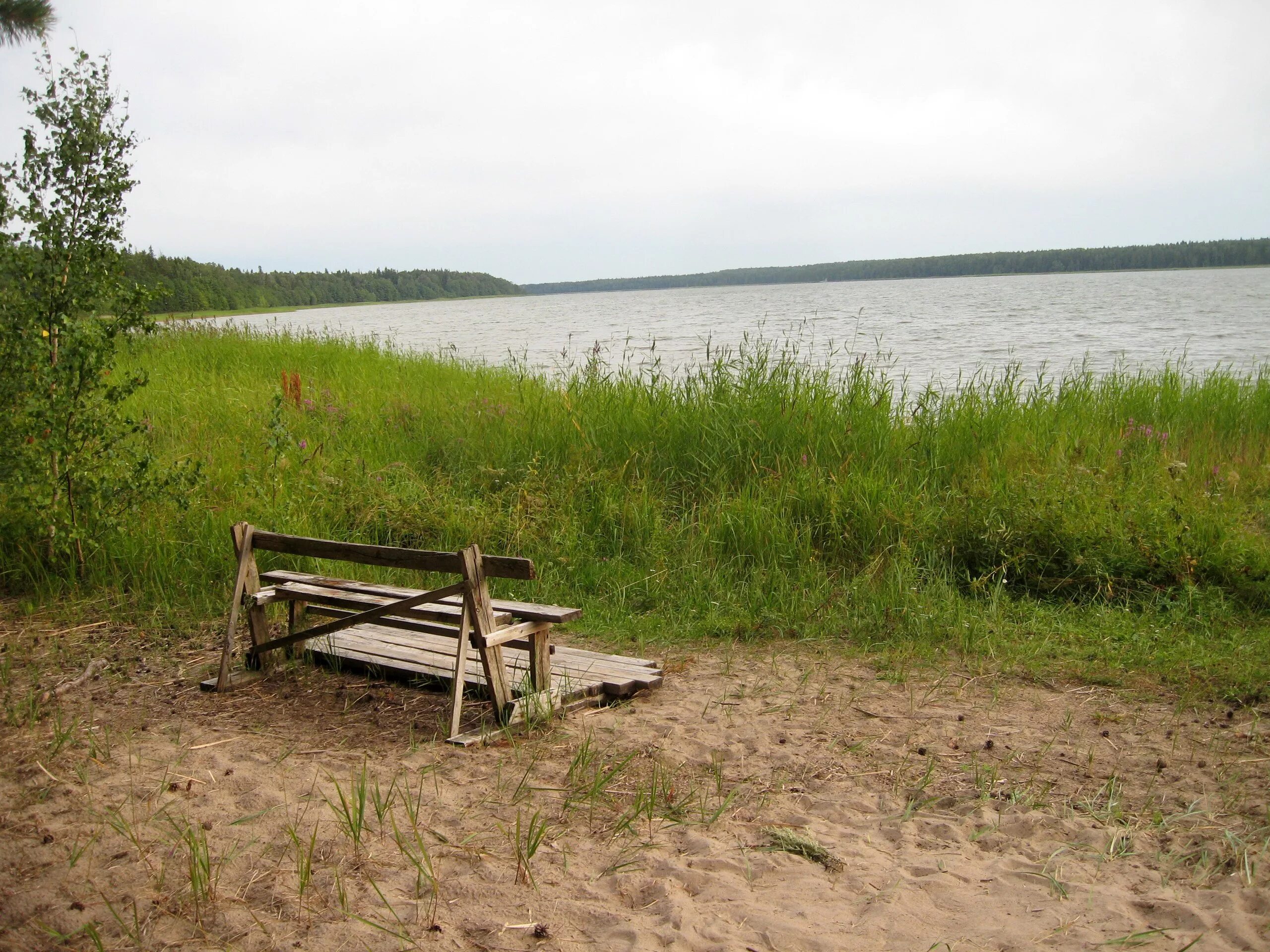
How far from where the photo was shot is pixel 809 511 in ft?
22.4

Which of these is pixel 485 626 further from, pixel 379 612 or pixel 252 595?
pixel 252 595

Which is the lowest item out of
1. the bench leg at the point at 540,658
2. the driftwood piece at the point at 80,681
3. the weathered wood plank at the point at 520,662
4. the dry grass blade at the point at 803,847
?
the dry grass blade at the point at 803,847

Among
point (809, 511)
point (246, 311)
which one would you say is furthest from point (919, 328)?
point (246, 311)

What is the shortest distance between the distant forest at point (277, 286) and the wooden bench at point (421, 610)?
2.18m

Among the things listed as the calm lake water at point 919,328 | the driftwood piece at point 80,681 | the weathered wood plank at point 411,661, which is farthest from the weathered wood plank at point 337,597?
the calm lake water at point 919,328

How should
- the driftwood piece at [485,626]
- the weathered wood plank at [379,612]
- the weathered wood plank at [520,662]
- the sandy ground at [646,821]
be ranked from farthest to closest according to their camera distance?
the weathered wood plank at [520,662] < the weathered wood plank at [379,612] < the driftwood piece at [485,626] < the sandy ground at [646,821]

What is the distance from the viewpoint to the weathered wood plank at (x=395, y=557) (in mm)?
3797

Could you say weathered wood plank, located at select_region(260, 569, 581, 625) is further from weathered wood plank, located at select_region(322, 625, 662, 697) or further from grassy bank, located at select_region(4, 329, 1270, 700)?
grassy bank, located at select_region(4, 329, 1270, 700)

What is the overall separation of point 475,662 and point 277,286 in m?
59.1

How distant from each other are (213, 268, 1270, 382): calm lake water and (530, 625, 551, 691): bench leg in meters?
6.32

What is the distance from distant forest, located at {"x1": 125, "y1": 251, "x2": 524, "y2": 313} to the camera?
105ft

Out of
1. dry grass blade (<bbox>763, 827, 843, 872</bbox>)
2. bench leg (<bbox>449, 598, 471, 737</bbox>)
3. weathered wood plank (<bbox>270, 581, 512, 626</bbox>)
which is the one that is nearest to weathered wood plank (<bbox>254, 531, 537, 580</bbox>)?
bench leg (<bbox>449, 598, 471, 737</bbox>)

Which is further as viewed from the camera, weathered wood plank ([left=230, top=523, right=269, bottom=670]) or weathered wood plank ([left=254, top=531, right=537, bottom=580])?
weathered wood plank ([left=230, top=523, right=269, bottom=670])

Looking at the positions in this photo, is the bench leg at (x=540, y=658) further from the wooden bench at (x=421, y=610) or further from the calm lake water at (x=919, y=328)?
the calm lake water at (x=919, y=328)
